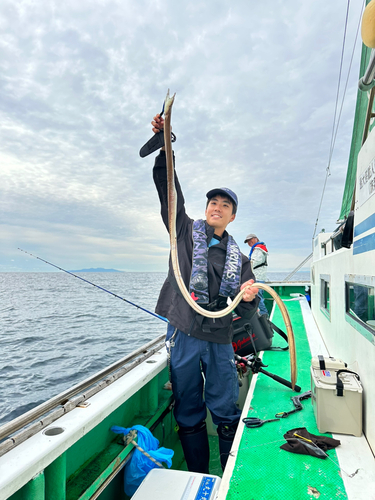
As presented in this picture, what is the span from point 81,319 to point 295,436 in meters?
14.1

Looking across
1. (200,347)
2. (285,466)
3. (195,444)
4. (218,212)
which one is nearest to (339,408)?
(285,466)

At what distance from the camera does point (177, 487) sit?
173 cm

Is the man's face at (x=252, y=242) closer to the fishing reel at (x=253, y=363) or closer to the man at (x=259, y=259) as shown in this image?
the man at (x=259, y=259)

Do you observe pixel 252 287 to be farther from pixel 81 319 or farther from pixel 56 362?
pixel 81 319

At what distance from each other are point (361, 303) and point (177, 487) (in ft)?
5.68

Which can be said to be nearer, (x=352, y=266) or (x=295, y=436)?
(x=295, y=436)

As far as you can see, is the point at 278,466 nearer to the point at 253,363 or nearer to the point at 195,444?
Result: the point at 195,444

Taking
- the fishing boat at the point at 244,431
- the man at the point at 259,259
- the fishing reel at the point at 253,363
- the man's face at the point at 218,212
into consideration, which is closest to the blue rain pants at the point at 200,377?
the fishing boat at the point at 244,431

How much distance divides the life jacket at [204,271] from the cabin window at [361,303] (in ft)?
2.94

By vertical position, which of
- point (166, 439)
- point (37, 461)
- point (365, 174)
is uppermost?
point (365, 174)

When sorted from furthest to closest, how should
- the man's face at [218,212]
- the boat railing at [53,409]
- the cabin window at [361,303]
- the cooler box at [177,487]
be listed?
1. the man's face at [218,212]
2. the cabin window at [361,303]
3. the cooler box at [177,487]
4. the boat railing at [53,409]

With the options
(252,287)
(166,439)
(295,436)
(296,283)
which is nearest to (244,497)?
(295,436)

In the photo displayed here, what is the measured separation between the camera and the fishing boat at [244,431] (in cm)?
156

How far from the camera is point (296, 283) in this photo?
11.1 meters
